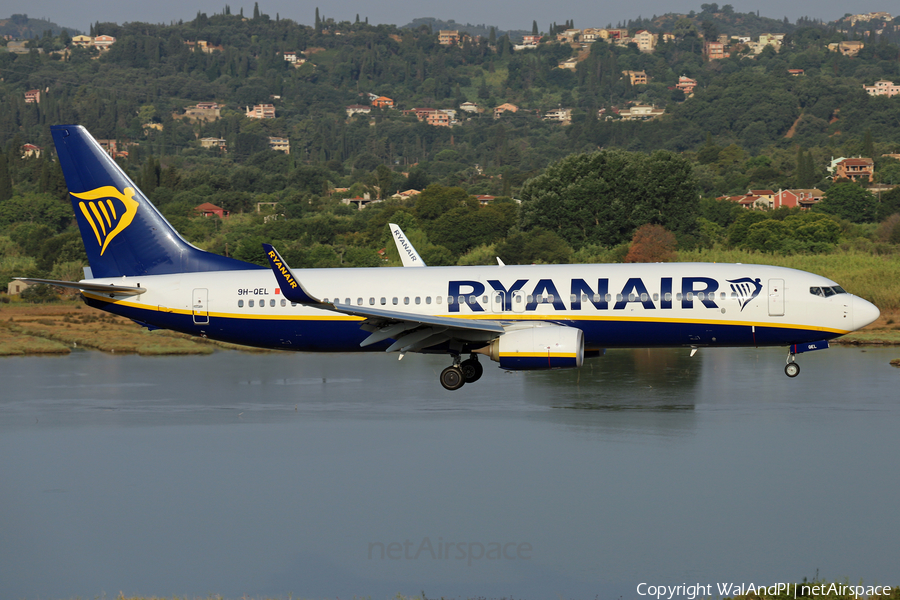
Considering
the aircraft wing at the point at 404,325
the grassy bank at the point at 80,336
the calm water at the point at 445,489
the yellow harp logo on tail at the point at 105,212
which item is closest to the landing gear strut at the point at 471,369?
the aircraft wing at the point at 404,325

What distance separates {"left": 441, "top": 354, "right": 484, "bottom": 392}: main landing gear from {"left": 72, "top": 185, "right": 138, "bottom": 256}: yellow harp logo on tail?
17.7m

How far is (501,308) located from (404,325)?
168 inches

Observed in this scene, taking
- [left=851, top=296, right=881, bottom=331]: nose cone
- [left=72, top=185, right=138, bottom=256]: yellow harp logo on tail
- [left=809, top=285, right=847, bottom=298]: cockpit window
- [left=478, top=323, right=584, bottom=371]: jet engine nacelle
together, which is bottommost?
[left=478, top=323, right=584, bottom=371]: jet engine nacelle

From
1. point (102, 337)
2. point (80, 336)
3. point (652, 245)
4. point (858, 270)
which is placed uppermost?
point (652, 245)

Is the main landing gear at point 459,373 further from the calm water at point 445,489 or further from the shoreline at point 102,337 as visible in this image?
the shoreline at point 102,337

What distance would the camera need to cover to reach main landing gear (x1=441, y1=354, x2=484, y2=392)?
4491 cm

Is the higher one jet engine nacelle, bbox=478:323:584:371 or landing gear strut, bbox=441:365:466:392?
jet engine nacelle, bbox=478:323:584:371

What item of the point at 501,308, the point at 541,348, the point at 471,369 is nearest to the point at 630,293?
the point at 541,348

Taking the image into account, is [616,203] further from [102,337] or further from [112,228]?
[112,228]

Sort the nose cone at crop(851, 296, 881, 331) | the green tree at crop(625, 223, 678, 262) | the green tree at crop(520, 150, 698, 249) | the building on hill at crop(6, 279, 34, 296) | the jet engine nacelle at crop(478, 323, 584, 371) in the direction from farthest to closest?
→ the green tree at crop(520, 150, 698, 249), the building on hill at crop(6, 279, 34, 296), the green tree at crop(625, 223, 678, 262), the nose cone at crop(851, 296, 881, 331), the jet engine nacelle at crop(478, 323, 584, 371)

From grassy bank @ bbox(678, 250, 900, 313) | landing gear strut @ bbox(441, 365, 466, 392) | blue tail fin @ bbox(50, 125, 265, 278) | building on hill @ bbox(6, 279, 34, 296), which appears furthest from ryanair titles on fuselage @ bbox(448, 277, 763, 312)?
building on hill @ bbox(6, 279, 34, 296)

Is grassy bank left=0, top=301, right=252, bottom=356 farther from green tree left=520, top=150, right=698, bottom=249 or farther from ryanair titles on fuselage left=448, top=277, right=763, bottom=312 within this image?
green tree left=520, top=150, right=698, bottom=249

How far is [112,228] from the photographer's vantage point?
50375 mm

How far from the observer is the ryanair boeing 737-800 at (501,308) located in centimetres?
4356
